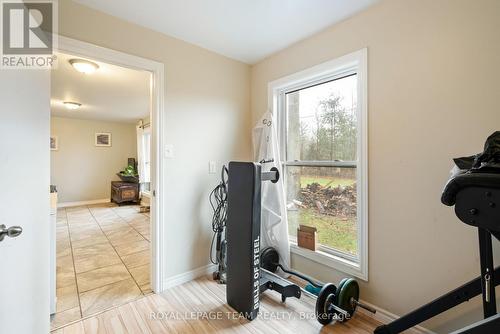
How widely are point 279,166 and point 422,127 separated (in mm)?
1296

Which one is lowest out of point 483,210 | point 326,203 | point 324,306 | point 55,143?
point 324,306

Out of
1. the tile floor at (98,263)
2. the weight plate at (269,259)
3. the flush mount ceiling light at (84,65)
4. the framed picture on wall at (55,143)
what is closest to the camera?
the tile floor at (98,263)

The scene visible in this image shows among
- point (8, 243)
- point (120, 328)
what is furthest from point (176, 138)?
point (120, 328)

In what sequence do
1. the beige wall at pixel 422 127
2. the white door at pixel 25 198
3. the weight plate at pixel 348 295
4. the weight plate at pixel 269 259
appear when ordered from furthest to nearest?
1. the weight plate at pixel 269 259
2. the weight plate at pixel 348 295
3. the beige wall at pixel 422 127
4. the white door at pixel 25 198

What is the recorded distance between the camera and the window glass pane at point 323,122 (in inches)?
81.7

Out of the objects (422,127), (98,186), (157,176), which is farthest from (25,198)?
(98,186)

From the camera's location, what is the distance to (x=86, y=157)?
260 inches

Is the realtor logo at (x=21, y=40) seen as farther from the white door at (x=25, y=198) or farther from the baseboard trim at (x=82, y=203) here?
the baseboard trim at (x=82, y=203)

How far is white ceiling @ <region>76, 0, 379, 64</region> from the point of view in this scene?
177cm

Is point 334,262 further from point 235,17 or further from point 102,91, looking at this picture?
point 102,91

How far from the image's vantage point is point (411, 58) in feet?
5.30

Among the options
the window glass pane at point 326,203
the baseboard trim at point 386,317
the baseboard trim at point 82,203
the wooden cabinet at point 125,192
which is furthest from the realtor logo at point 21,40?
the baseboard trim at point 82,203

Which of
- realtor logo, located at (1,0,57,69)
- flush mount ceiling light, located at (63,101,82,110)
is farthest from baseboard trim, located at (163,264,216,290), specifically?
flush mount ceiling light, located at (63,101,82,110)

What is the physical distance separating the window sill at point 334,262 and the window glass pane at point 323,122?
888mm
